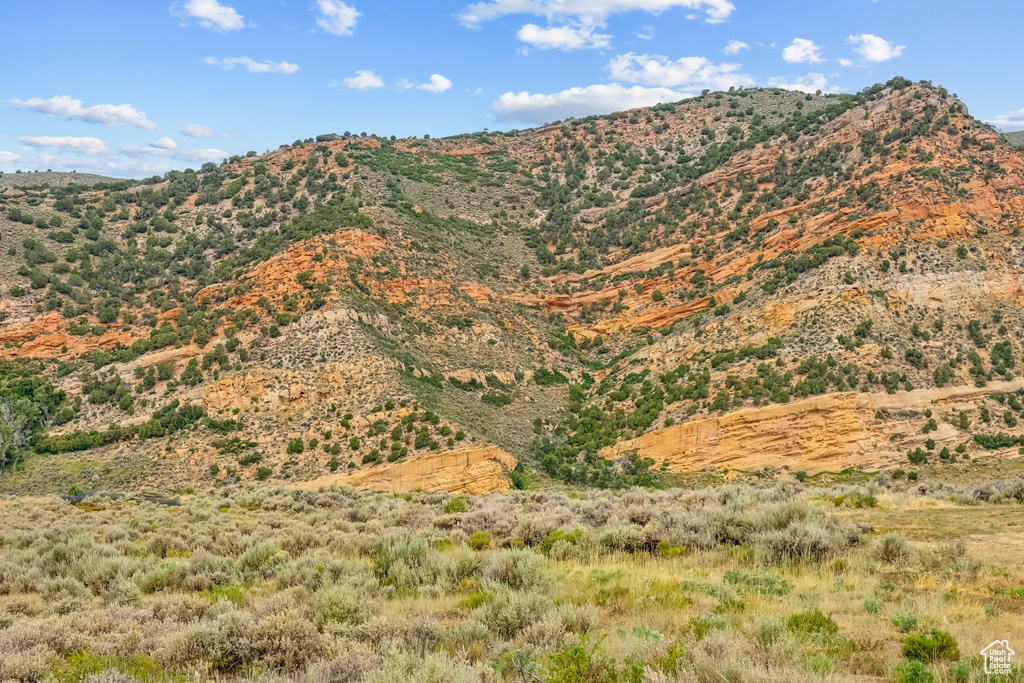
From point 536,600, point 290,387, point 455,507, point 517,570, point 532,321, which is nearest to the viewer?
point 536,600

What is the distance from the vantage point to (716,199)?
48.3 meters

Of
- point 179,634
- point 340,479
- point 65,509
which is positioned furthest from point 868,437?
point 65,509

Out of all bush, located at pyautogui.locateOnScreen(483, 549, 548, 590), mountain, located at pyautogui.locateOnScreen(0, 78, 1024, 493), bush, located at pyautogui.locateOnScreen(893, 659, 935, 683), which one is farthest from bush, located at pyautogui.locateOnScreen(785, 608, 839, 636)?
mountain, located at pyautogui.locateOnScreen(0, 78, 1024, 493)

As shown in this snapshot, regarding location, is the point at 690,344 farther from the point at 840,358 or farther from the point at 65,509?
the point at 65,509

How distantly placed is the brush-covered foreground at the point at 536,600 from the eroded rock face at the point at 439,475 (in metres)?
14.5

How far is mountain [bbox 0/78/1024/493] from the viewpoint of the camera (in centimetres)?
2791

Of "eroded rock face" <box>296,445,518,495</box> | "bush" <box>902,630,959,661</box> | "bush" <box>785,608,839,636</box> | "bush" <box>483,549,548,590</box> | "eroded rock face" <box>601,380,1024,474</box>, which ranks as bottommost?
"eroded rock face" <box>296,445,518,495</box>

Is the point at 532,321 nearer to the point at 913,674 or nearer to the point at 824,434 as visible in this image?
the point at 824,434

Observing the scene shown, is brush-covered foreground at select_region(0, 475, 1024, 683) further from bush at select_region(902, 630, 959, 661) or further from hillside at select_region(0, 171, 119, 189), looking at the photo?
hillside at select_region(0, 171, 119, 189)

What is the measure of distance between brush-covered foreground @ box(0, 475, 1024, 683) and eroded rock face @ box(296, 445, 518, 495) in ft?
47.7

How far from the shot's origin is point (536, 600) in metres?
6.16

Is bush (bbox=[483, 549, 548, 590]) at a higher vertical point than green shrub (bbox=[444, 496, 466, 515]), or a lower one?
higher

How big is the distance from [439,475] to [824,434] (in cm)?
1798

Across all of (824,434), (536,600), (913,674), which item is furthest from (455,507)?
(824,434)
